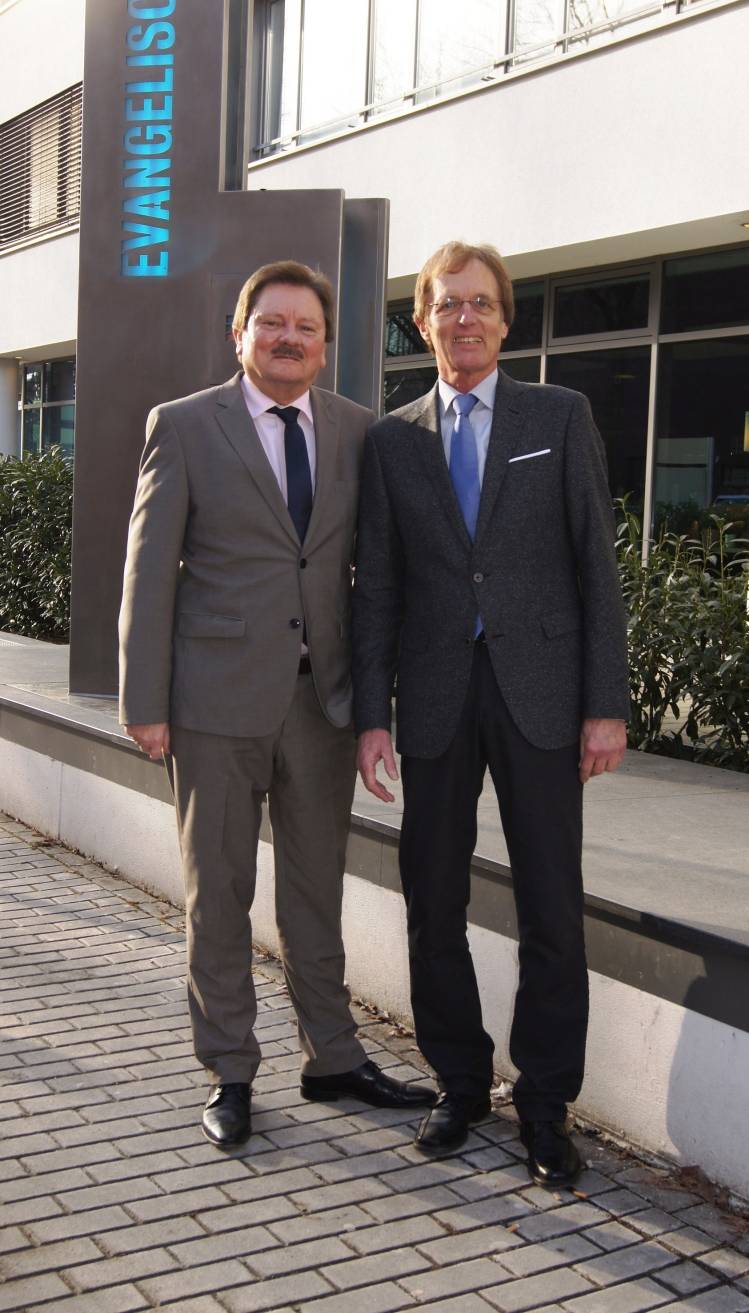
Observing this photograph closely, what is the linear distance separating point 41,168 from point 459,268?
70.6 feet

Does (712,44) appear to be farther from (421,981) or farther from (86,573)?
(421,981)

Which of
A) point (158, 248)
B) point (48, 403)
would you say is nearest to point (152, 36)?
point (158, 248)

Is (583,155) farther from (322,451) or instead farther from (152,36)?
(322,451)

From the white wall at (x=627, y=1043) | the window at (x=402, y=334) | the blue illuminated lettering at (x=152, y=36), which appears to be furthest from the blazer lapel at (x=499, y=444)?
the window at (x=402, y=334)

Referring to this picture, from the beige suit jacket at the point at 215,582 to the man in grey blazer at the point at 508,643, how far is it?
0.20m

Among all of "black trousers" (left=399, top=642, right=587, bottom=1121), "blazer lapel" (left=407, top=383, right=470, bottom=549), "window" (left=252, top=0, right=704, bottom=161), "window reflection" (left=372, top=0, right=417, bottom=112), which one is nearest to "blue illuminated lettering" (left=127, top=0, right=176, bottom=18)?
"blazer lapel" (left=407, top=383, right=470, bottom=549)

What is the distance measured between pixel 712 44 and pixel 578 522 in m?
9.10

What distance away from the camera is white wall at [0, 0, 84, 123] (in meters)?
21.5

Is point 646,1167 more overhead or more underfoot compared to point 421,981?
more underfoot

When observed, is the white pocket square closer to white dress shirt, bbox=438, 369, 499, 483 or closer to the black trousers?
white dress shirt, bbox=438, 369, 499, 483

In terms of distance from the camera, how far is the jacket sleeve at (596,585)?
3.39 metres

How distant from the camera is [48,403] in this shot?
25953mm

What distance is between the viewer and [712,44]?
11062mm

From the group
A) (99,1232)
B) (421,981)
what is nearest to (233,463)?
(421,981)
